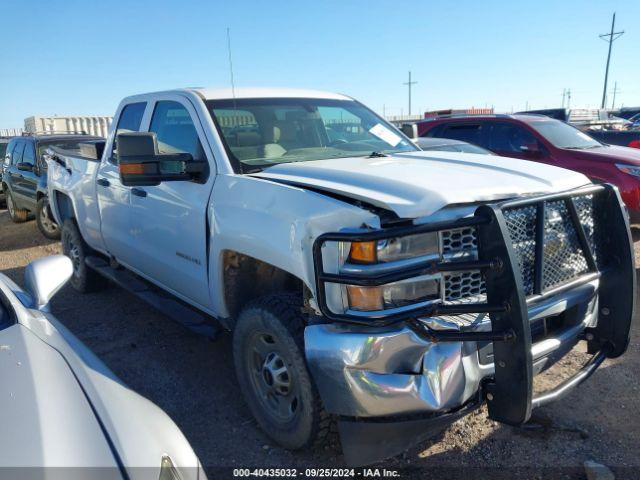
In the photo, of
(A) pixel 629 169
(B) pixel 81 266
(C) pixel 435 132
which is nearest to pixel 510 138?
(C) pixel 435 132

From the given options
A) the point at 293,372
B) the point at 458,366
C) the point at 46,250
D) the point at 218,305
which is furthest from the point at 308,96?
the point at 46,250

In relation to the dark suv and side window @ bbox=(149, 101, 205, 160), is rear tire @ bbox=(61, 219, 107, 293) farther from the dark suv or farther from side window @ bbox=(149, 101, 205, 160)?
the dark suv

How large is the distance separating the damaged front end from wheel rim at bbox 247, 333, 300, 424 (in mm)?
431

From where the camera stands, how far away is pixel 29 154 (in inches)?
368

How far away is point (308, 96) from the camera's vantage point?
13.5 feet

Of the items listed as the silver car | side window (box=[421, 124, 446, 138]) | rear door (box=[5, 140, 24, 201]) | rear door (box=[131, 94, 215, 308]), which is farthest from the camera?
rear door (box=[5, 140, 24, 201])

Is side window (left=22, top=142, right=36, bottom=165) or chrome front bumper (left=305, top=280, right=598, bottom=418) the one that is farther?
side window (left=22, top=142, right=36, bottom=165)

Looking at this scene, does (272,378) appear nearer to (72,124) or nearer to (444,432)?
(444,432)

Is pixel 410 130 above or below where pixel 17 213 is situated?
above

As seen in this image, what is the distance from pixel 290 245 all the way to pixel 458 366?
897 millimetres

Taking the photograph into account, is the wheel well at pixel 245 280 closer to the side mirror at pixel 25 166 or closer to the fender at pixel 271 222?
the fender at pixel 271 222

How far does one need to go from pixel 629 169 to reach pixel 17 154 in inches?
397

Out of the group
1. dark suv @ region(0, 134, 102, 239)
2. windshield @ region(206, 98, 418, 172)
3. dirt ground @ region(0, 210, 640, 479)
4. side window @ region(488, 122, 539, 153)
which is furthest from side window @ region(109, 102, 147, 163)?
side window @ region(488, 122, 539, 153)

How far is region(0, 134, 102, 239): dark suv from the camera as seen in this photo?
8.75 meters
